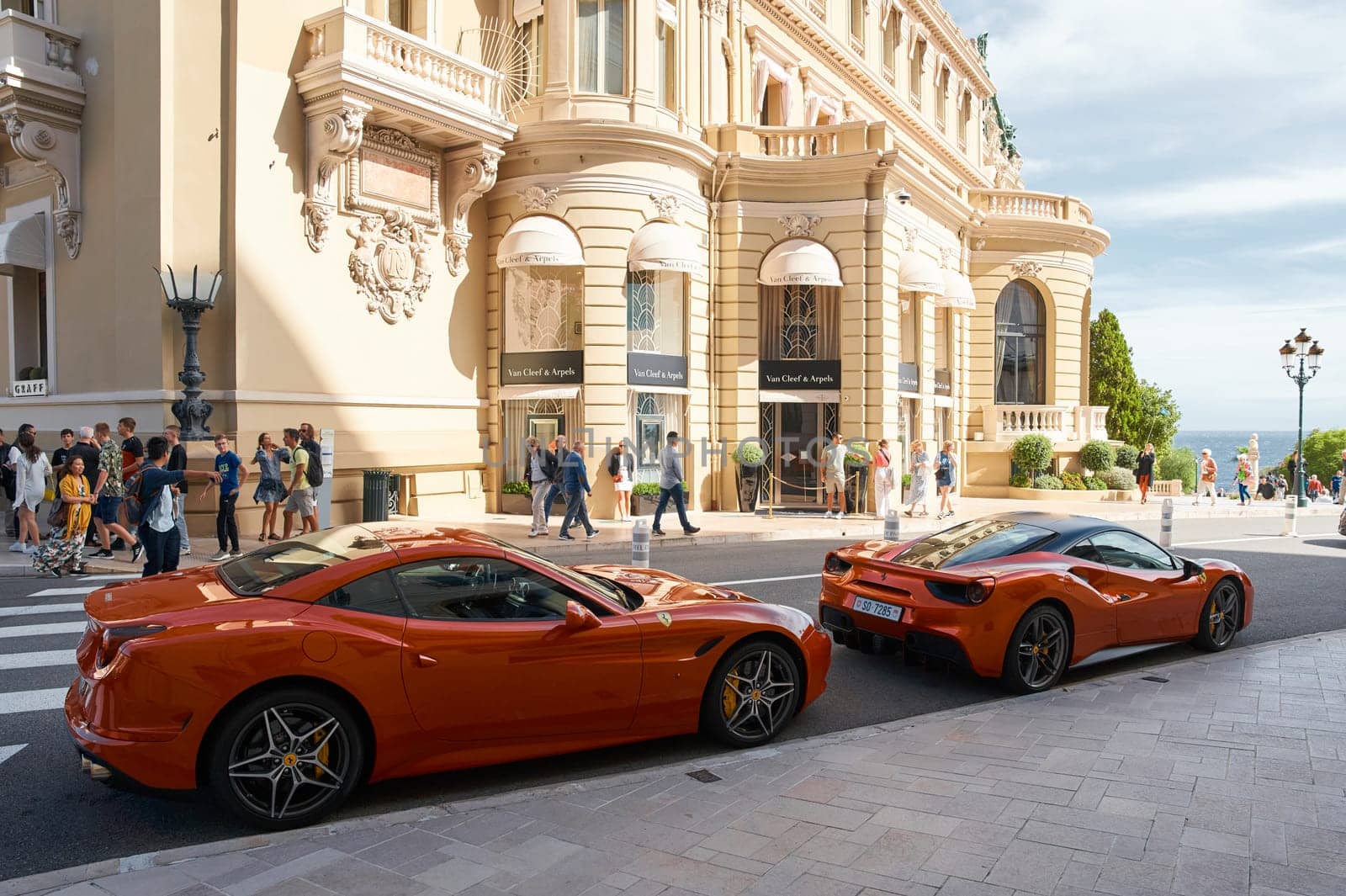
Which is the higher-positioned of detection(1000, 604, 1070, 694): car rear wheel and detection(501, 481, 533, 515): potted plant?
detection(501, 481, 533, 515): potted plant

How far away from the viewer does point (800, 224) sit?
2173 cm

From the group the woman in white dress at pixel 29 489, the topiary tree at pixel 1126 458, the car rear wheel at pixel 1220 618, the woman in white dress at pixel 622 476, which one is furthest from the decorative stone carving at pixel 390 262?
the topiary tree at pixel 1126 458

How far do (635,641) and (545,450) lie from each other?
11.6 metres

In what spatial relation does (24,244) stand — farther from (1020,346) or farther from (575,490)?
(1020,346)

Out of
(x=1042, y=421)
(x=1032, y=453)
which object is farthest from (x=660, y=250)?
(x=1042, y=421)

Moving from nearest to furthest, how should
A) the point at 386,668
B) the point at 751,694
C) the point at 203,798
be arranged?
the point at 386,668
the point at 203,798
the point at 751,694

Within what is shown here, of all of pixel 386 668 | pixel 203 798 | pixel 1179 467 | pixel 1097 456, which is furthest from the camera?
pixel 1179 467

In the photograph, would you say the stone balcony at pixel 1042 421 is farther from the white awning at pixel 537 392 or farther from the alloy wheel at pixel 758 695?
Result: the alloy wheel at pixel 758 695

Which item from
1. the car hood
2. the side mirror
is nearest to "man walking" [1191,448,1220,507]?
the car hood

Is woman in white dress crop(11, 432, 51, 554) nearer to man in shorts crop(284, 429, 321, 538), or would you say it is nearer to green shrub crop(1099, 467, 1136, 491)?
man in shorts crop(284, 429, 321, 538)

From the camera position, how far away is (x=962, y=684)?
7543 mm

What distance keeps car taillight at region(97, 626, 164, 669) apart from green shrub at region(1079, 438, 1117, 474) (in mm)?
29092

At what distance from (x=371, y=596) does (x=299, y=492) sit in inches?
417

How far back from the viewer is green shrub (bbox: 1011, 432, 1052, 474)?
92.0 ft
